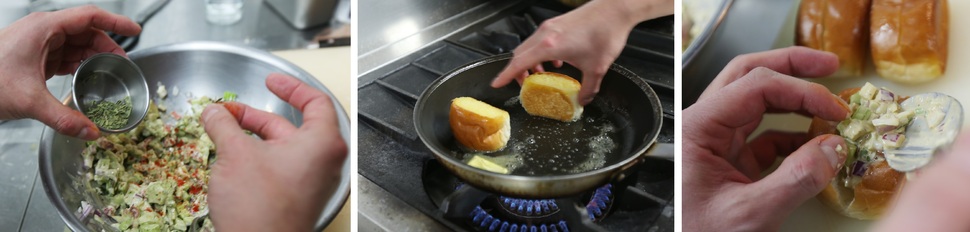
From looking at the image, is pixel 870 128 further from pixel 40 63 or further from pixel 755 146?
pixel 40 63

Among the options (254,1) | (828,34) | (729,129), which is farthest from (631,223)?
(254,1)

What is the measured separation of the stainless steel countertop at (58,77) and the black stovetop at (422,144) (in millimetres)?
538

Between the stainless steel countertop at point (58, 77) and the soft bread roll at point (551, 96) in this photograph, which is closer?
the soft bread roll at point (551, 96)

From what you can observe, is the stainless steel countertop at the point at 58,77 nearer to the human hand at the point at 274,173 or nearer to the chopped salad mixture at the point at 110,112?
the chopped salad mixture at the point at 110,112

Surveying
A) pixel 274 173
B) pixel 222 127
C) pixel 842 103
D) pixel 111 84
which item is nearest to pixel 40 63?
pixel 111 84

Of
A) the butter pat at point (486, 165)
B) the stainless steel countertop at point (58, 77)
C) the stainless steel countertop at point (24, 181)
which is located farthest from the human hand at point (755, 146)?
the stainless steel countertop at point (24, 181)

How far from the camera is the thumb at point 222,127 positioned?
100cm

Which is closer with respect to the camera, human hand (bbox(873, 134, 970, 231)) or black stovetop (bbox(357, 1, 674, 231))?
human hand (bbox(873, 134, 970, 231))

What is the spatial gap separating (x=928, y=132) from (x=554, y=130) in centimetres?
51

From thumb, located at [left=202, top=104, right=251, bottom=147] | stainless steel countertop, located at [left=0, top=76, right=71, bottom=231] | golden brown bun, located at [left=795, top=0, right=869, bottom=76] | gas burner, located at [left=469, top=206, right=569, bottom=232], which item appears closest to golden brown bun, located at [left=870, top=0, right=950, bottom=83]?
golden brown bun, located at [left=795, top=0, right=869, bottom=76]

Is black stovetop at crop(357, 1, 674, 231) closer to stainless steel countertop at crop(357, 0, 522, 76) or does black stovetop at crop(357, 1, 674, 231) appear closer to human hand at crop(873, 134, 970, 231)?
stainless steel countertop at crop(357, 0, 522, 76)

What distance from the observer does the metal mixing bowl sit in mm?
1092

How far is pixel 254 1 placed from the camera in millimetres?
1665

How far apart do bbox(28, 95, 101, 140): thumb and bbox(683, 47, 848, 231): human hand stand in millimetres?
998
